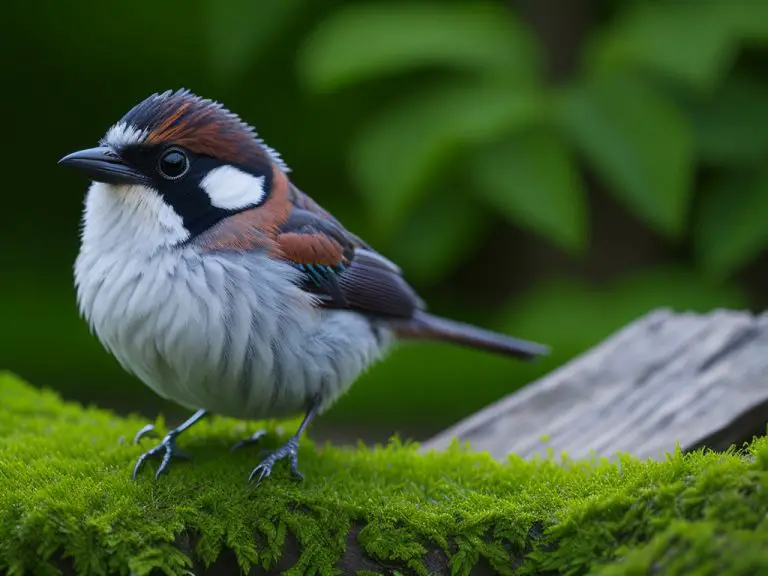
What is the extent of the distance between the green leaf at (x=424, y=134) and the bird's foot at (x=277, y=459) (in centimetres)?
323

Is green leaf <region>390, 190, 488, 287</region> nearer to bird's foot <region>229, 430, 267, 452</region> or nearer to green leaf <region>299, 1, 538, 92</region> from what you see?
green leaf <region>299, 1, 538, 92</region>

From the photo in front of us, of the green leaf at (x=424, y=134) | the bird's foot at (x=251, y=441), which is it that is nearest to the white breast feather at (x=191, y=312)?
the bird's foot at (x=251, y=441)

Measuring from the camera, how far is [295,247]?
3.66m

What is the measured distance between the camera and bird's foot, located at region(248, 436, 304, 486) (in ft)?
11.4

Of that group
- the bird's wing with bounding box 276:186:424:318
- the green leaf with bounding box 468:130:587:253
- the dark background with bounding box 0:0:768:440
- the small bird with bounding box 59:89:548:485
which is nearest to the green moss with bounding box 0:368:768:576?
the small bird with bounding box 59:89:548:485

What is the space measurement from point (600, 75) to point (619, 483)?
Answer: 13.7ft

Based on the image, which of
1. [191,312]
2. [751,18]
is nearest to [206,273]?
[191,312]

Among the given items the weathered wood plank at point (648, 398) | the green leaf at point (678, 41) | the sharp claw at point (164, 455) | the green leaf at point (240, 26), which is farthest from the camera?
the green leaf at point (240, 26)

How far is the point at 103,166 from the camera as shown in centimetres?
337

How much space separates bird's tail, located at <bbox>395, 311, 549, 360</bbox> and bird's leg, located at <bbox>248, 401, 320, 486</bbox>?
1.89 ft

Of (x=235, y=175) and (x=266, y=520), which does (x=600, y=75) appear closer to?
(x=235, y=175)

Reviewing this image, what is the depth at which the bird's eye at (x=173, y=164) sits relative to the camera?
3.45 m

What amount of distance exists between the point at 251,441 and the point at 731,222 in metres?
4.29

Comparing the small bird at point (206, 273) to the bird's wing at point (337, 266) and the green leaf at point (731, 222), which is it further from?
the green leaf at point (731, 222)
